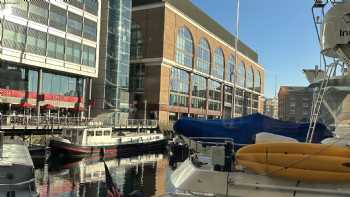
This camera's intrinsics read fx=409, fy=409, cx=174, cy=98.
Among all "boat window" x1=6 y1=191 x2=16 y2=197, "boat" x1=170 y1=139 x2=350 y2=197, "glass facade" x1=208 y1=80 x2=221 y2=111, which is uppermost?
"glass facade" x1=208 y1=80 x2=221 y2=111

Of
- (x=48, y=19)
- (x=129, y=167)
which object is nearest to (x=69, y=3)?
(x=48, y=19)

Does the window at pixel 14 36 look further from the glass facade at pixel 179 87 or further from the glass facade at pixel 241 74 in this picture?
the glass facade at pixel 241 74

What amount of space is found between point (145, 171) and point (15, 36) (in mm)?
26113

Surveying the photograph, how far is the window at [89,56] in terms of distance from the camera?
6456cm

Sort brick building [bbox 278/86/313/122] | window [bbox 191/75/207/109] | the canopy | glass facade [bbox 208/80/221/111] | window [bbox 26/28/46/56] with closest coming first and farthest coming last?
the canopy → brick building [bbox 278/86/313/122] → window [bbox 26/28/46/56] → window [bbox 191/75/207/109] → glass facade [bbox 208/80/221/111]

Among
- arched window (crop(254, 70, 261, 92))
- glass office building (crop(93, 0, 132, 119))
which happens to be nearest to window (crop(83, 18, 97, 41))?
glass office building (crop(93, 0, 132, 119))

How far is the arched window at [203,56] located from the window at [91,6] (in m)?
41.0

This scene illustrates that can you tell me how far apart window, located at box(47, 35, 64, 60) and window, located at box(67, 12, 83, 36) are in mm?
2701

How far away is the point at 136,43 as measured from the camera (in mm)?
94250

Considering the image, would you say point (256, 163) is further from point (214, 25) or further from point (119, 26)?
point (214, 25)

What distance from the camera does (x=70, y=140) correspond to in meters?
46.3

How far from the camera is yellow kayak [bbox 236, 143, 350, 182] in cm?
683

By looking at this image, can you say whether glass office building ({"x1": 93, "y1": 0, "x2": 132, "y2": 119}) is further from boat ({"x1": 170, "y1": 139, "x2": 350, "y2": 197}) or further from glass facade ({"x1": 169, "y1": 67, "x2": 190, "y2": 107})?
boat ({"x1": 170, "y1": 139, "x2": 350, "y2": 197})

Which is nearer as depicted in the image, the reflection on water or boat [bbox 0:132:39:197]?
boat [bbox 0:132:39:197]
